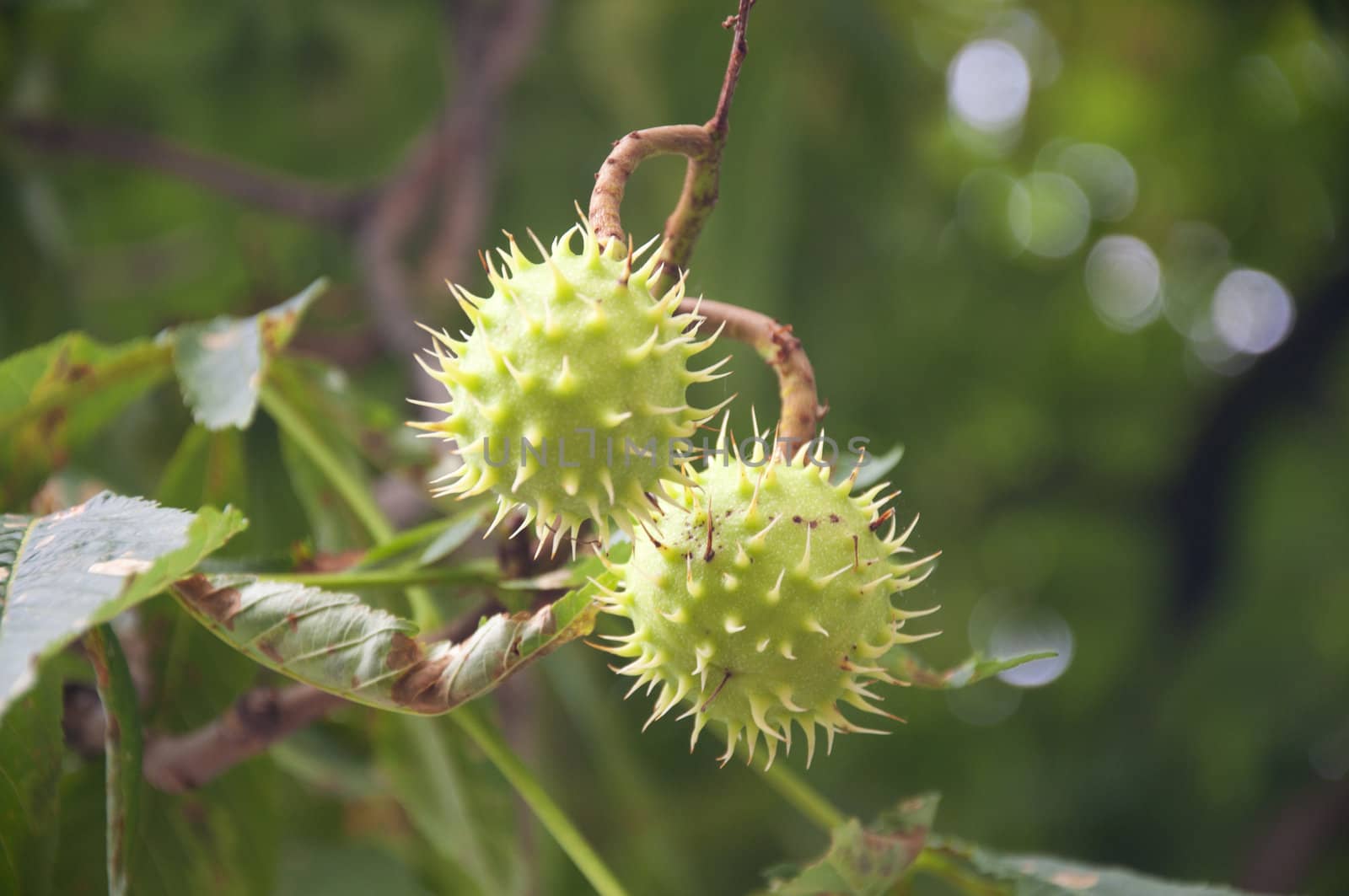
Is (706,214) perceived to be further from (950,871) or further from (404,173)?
(404,173)

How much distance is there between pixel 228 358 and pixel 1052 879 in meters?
1.08

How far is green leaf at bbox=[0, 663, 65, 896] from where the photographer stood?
942 millimetres

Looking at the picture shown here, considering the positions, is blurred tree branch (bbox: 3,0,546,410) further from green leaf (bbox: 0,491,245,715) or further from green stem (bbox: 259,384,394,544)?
green leaf (bbox: 0,491,245,715)

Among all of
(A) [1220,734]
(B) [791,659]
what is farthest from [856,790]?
(B) [791,659]

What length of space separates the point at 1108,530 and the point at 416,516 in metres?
2.30

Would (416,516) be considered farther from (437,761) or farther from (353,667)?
(353,667)

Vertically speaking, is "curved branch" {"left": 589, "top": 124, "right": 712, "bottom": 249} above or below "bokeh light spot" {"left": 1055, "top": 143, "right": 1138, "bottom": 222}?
below

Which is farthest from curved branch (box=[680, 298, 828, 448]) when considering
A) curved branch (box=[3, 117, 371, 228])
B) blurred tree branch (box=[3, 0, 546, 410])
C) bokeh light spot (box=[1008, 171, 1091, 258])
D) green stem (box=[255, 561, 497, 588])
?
bokeh light spot (box=[1008, 171, 1091, 258])

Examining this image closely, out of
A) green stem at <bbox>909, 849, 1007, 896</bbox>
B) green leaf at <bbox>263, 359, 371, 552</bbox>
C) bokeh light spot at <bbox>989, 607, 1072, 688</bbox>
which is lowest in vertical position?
bokeh light spot at <bbox>989, 607, 1072, 688</bbox>

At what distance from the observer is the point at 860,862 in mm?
1022

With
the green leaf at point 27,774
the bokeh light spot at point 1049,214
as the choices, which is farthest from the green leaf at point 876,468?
the bokeh light spot at point 1049,214

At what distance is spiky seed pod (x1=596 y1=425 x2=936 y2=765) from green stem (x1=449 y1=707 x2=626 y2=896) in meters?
0.22

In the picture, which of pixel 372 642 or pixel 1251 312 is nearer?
pixel 372 642

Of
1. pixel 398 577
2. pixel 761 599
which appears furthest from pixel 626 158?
pixel 398 577
